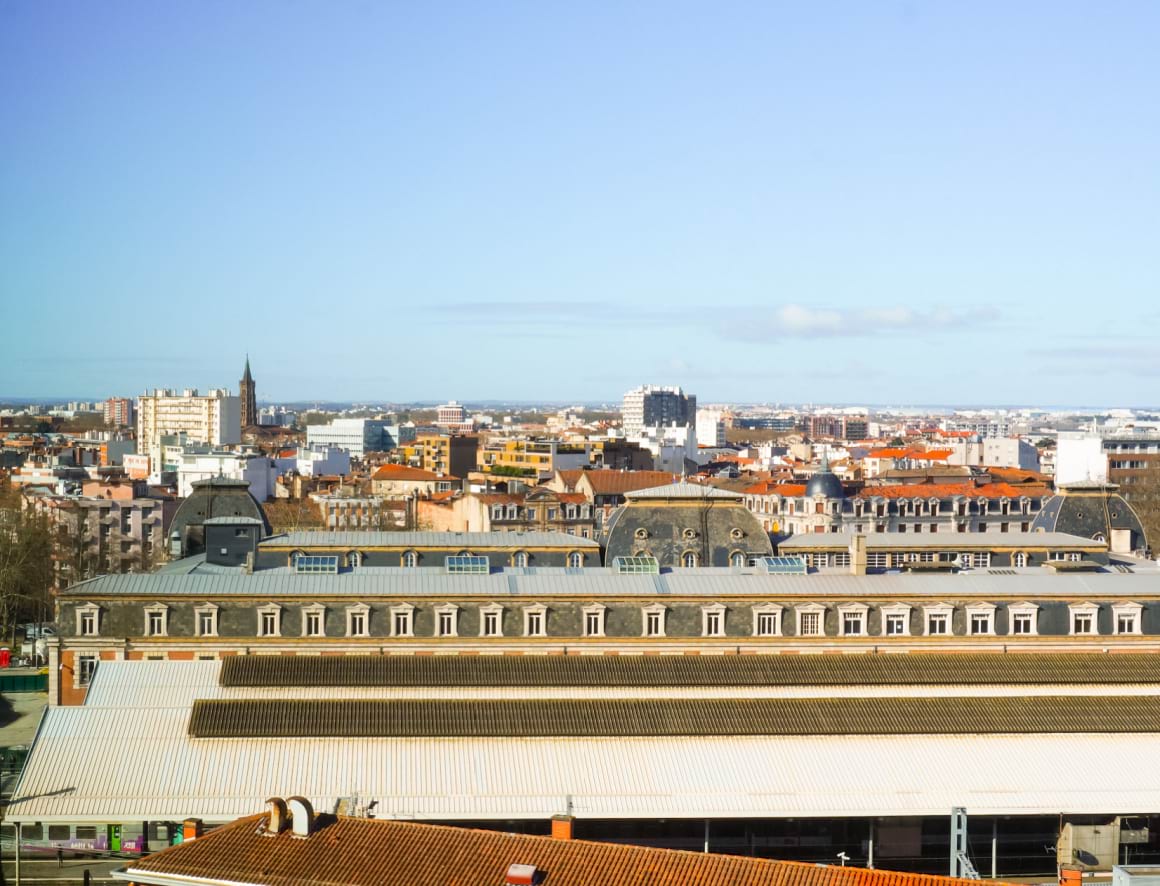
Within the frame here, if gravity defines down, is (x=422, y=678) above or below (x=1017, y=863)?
above

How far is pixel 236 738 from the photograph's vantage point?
55.7 meters

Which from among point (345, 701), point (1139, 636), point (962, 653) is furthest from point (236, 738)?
point (1139, 636)

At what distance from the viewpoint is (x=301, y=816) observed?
140 ft

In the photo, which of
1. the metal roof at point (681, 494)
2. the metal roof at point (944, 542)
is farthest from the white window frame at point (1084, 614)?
the metal roof at point (681, 494)

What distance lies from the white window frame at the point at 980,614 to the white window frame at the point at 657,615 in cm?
1286

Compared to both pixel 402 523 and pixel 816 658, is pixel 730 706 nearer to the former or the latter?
pixel 816 658

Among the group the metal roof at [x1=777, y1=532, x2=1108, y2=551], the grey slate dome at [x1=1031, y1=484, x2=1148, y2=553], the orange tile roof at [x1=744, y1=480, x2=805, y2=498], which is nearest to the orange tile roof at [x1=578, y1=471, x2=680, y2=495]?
the orange tile roof at [x1=744, y1=480, x2=805, y2=498]

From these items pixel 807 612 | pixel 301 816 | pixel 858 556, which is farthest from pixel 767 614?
pixel 301 816

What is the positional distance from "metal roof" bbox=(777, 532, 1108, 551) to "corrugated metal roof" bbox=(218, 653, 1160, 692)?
21.7 meters

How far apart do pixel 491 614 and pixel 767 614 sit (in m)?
11.5

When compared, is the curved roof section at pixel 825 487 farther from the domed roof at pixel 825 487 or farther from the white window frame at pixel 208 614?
the white window frame at pixel 208 614

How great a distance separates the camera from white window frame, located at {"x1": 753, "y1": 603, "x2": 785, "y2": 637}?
7100cm

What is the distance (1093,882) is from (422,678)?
81.6ft

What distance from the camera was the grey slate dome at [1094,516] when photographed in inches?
4008
